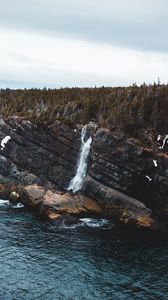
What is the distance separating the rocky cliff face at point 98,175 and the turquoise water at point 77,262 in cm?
499

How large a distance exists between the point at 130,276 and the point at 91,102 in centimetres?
5768

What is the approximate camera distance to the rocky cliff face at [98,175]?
92750mm

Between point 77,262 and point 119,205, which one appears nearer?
point 77,262

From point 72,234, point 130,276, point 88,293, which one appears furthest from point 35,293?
point 72,234

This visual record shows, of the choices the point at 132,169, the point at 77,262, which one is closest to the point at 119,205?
the point at 132,169

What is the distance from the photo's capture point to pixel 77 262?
7175cm

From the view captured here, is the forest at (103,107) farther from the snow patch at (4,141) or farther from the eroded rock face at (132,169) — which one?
the snow patch at (4,141)

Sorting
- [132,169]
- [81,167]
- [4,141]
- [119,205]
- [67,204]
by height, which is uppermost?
[4,141]

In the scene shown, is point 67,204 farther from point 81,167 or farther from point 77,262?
point 77,262

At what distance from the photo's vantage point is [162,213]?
92.0 metres

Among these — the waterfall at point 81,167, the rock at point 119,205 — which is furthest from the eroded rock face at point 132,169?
the waterfall at point 81,167

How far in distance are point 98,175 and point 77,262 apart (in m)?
29.0

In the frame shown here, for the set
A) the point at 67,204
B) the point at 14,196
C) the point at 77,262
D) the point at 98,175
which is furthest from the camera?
the point at 14,196

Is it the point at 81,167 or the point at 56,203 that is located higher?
the point at 81,167
